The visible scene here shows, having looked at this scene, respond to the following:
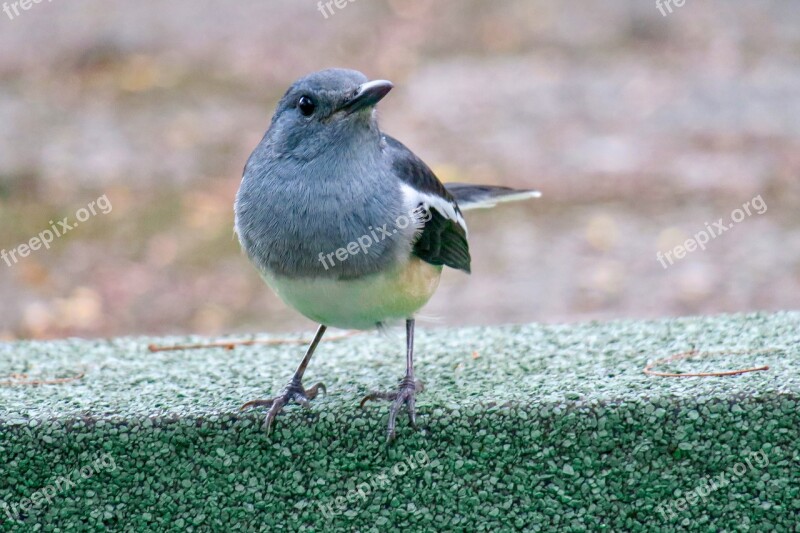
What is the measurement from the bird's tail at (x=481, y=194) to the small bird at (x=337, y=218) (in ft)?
2.48

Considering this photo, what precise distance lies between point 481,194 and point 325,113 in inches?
46.9

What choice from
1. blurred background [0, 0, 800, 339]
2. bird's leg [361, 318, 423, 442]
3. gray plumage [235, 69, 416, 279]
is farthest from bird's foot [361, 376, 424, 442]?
blurred background [0, 0, 800, 339]

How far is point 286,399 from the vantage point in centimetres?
354

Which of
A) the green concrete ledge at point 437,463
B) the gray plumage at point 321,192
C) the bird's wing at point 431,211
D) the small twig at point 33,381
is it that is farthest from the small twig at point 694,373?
the small twig at point 33,381

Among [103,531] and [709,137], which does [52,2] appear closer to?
[709,137]

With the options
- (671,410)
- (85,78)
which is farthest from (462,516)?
(85,78)

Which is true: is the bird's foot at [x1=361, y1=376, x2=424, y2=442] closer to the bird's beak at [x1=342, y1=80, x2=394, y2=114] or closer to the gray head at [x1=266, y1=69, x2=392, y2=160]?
the gray head at [x1=266, y1=69, x2=392, y2=160]

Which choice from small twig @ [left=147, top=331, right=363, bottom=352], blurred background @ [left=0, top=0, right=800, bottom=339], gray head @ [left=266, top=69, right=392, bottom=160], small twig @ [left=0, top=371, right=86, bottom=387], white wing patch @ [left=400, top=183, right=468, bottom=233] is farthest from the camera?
blurred background @ [left=0, top=0, right=800, bottom=339]

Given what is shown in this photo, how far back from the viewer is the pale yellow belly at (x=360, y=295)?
3355 millimetres

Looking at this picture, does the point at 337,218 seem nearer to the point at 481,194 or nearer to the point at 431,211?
the point at 431,211

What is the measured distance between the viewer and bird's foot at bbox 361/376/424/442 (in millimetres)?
3410

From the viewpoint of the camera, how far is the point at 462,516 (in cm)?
338

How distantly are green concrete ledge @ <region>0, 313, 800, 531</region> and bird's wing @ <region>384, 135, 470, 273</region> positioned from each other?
0.54 metres

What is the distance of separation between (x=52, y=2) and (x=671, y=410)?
13.6m
